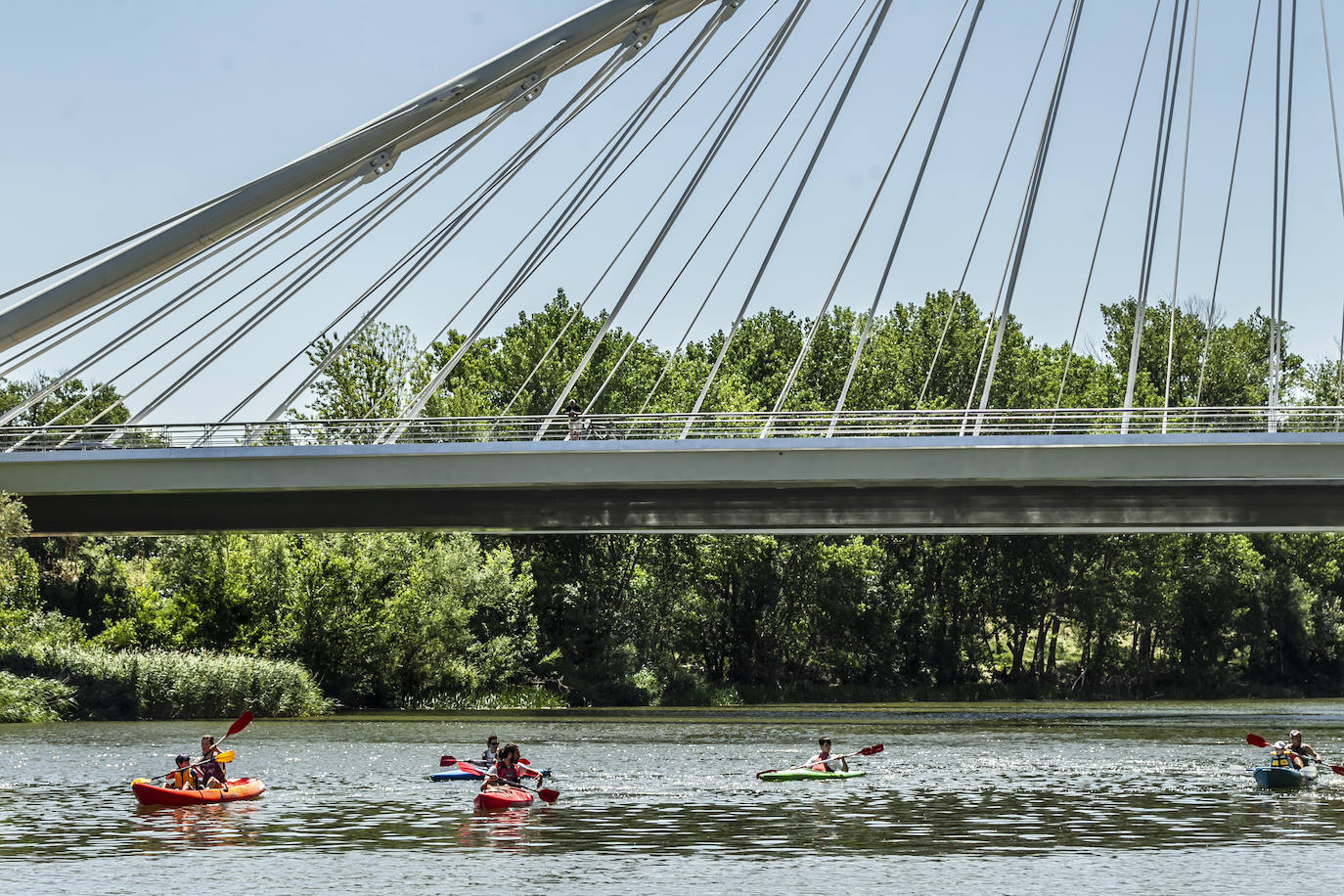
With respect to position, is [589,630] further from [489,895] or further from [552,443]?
[489,895]

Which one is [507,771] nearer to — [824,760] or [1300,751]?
[824,760]

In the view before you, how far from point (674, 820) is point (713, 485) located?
19.2 m

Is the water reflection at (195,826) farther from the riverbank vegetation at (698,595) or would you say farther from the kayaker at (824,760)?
the riverbank vegetation at (698,595)

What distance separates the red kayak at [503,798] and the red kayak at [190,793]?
4148mm

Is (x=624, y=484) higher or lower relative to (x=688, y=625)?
higher

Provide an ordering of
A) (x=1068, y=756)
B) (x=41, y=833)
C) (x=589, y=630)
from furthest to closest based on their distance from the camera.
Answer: (x=589, y=630) < (x=1068, y=756) < (x=41, y=833)

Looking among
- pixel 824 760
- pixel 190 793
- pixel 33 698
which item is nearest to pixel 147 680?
pixel 33 698

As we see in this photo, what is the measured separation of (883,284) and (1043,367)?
1665 inches

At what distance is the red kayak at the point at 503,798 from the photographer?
982 inches

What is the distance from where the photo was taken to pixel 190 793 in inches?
992

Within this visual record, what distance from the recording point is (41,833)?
21.0 m

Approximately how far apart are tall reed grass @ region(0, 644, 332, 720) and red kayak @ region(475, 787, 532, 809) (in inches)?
957

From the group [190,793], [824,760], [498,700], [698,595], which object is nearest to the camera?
[190,793]

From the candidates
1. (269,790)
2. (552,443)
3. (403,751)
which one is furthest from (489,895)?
(552,443)
